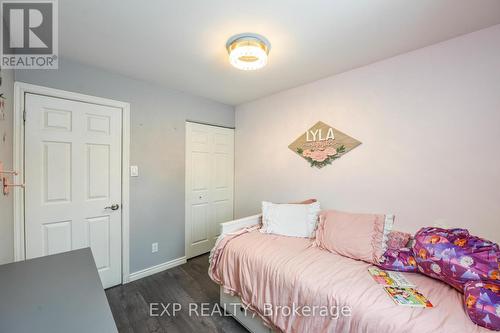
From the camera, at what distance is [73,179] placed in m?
2.07

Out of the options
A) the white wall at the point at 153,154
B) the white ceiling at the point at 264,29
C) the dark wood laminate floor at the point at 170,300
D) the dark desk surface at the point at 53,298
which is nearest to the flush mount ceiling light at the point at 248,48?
the white ceiling at the point at 264,29

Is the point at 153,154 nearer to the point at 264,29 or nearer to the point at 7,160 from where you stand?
the point at 7,160

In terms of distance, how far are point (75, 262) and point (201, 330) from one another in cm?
116

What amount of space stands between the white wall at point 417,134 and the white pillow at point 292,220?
291 millimetres

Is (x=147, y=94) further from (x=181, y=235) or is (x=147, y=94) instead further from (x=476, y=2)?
(x=476, y=2)

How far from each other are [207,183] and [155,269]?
A: 51.3 inches

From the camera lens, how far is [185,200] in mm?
2906

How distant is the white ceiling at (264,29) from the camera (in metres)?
1.32

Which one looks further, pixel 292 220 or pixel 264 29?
pixel 292 220

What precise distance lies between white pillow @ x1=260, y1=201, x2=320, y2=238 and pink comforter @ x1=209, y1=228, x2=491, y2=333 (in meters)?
0.14

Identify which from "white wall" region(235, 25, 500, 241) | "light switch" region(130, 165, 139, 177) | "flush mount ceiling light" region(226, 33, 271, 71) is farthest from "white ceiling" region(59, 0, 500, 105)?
"light switch" region(130, 165, 139, 177)

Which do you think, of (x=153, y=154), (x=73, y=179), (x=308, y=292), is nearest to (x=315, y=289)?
(x=308, y=292)

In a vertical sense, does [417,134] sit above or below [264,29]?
below

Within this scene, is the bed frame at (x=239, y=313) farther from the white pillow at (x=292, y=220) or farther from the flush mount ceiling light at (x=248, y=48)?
the flush mount ceiling light at (x=248, y=48)
